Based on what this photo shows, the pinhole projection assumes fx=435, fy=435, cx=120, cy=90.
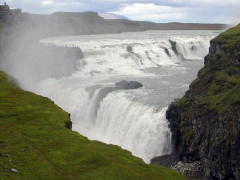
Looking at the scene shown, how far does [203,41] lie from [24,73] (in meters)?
50.8

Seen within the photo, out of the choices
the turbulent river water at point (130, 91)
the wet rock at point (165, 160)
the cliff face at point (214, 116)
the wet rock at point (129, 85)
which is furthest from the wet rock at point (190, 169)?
the wet rock at point (129, 85)

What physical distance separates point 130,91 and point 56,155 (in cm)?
3640

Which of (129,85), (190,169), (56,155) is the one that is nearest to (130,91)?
(129,85)

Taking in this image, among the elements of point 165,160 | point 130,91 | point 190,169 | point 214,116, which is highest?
point 214,116

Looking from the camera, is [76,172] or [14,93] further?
[14,93]

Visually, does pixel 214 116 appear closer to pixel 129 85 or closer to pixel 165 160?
pixel 165 160

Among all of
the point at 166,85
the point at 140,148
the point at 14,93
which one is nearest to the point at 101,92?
the point at 166,85

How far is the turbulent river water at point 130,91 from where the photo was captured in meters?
52.0

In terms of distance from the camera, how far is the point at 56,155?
28.2 metres

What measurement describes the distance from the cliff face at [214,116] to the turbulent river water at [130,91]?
3.49 meters

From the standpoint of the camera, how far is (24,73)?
3661 inches

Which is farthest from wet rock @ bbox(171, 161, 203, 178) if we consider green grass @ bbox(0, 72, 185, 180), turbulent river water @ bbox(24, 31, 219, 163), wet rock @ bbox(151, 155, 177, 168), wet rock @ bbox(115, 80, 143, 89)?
wet rock @ bbox(115, 80, 143, 89)

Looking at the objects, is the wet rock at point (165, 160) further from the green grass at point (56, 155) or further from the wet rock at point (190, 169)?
the green grass at point (56, 155)

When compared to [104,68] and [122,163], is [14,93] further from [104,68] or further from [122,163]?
[104,68]
